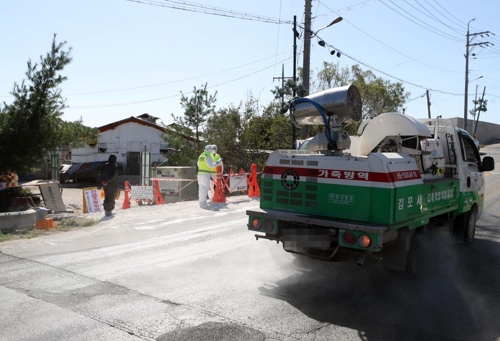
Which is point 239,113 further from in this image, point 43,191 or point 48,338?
point 48,338

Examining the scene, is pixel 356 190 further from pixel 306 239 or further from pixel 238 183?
pixel 238 183

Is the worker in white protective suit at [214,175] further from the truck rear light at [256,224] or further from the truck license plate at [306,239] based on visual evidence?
the truck license plate at [306,239]

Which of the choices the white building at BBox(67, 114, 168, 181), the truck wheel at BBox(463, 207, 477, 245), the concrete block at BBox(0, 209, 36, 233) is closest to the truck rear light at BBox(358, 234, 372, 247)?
the truck wheel at BBox(463, 207, 477, 245)

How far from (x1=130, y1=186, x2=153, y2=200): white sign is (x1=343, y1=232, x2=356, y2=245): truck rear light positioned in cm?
1104

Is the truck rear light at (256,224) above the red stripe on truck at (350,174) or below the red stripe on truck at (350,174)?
below

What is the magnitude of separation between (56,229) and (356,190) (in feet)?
23.7

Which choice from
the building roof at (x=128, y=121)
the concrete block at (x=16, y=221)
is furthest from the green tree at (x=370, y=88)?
the concrete block at (x=16, y=221)

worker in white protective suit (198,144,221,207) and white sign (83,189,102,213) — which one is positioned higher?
worker in white protective suit (198,144,221,207)

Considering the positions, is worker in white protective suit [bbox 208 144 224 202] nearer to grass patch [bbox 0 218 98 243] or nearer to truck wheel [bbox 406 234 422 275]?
grass patch [bbox 0 218 98 243]

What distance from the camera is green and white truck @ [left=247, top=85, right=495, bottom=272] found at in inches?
204

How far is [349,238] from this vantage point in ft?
16.9

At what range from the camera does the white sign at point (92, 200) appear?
13.2 metres

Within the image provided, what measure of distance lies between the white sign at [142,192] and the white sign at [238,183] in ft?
9.74

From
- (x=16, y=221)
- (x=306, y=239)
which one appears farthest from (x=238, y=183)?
(x=306, y=239)
